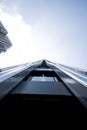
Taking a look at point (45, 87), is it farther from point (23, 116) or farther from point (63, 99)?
point (23, 116)

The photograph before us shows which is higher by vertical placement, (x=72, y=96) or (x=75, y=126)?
(x=72, y=96)

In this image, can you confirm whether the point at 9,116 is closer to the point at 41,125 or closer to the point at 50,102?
the point at 41,125

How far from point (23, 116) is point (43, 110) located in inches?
24.2

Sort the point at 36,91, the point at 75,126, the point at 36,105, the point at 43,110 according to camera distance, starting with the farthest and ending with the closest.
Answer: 1. the point at 36,91
2. the point at 36,105
3. the point at 43,110
4. the point at 75,126

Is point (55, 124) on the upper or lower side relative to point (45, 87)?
lower

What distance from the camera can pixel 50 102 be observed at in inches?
206

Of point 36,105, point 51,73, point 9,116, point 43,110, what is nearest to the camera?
point 9,116

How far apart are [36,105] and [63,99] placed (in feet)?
2.93

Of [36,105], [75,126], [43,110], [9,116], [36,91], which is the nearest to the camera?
[75,126]

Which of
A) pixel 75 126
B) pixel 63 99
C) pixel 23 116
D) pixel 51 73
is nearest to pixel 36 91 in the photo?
pixel 63 99

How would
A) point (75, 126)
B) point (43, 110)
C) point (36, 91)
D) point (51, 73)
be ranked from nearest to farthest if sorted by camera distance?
point (75, 126) < point (43, 110) < point (36, 91) < point (51, 73)

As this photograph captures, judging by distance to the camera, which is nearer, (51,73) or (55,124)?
(55,124)

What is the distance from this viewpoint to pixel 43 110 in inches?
184

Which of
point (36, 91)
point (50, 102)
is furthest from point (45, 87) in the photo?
point (50, 102)
